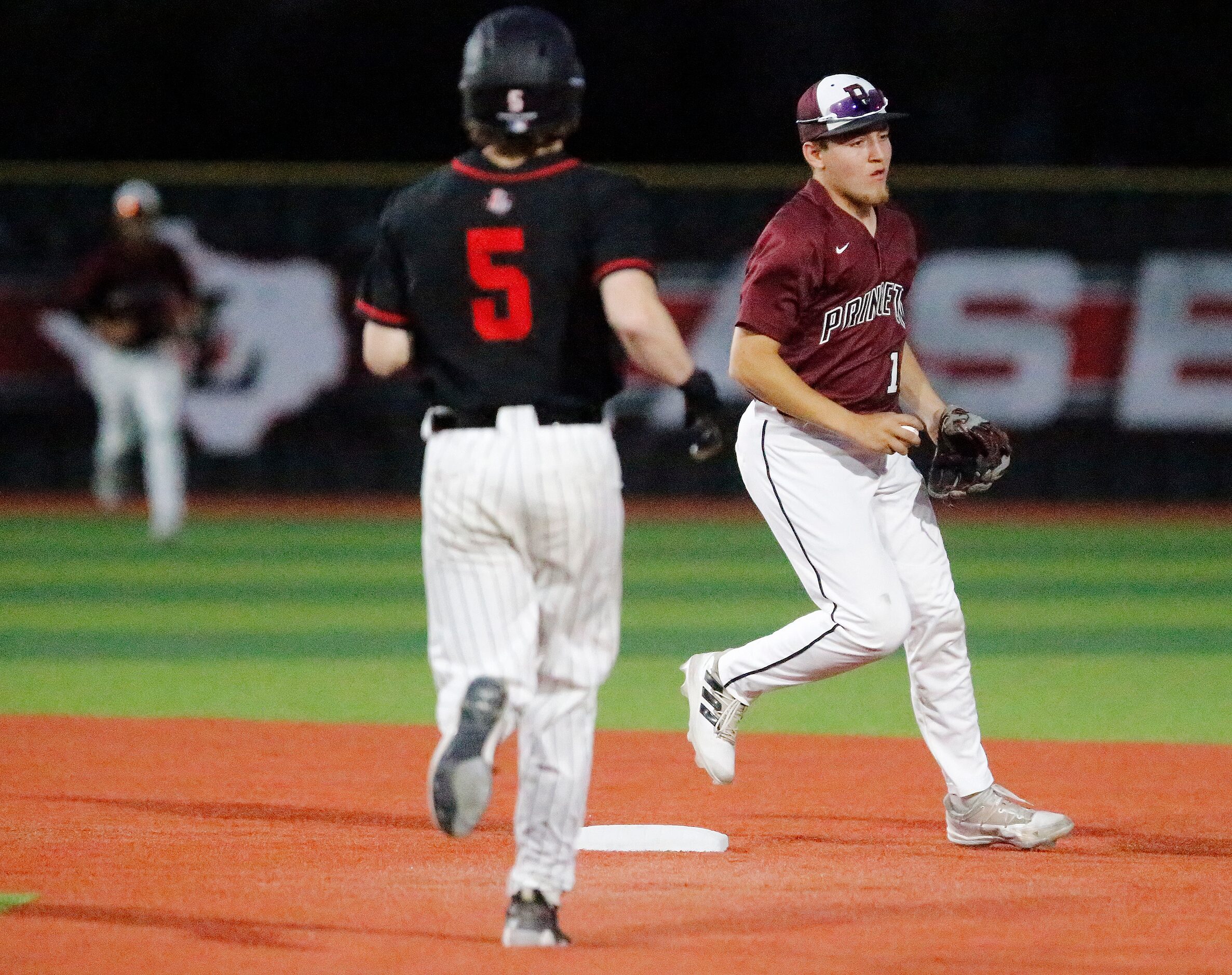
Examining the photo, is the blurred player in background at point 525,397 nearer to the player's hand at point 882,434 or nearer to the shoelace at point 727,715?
the player's hand at point 882,434

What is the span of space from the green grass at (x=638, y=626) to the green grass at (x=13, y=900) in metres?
3.19

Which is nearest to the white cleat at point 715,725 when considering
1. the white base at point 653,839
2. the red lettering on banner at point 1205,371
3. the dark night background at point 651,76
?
the white base at point 653,839

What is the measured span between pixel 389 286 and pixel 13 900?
5.82 feet

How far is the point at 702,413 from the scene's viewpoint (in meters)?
4.34

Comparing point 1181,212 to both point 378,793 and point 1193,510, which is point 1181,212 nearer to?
point 1193,510

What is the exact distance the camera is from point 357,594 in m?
11.9

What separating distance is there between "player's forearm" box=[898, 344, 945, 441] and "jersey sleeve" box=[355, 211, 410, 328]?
2082 mm

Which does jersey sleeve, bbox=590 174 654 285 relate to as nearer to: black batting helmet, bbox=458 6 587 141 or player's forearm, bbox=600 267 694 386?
player's forearm, bbox=600 267 694 386

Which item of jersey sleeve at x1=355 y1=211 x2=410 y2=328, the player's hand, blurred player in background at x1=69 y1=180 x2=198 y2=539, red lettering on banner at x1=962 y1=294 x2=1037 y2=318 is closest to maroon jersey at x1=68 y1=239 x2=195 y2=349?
blurred player in background at x1=69 y1=180 x2=198 y2=539

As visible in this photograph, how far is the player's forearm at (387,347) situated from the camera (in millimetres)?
4301

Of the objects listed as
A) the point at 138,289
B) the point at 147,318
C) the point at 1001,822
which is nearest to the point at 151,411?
the point at 147,318

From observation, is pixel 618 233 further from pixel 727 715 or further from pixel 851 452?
pixel 727 715

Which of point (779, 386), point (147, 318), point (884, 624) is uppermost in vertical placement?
point (779, 386)

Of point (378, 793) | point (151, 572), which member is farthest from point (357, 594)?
point (378, 793)
